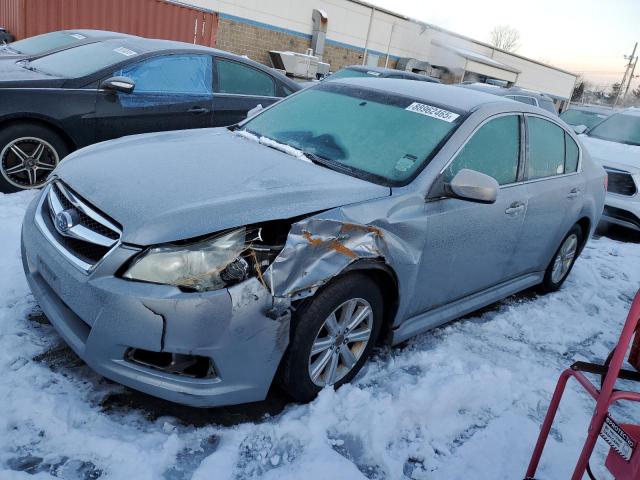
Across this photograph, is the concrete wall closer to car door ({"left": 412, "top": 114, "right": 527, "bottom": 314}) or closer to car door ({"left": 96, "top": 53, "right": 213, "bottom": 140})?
car door ({"left": 96, "top": 53, "right": 213, "bottom": 140})

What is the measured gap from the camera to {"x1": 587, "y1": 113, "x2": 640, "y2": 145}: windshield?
884 cm

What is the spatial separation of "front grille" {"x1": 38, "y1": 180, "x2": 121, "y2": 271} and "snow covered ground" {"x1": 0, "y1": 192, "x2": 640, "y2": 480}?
65cm

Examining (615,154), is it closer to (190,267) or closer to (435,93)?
(435,93)

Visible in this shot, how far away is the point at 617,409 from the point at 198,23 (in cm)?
1508

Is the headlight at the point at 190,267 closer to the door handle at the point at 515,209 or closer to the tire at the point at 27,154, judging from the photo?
the door handle at the point at 515,209

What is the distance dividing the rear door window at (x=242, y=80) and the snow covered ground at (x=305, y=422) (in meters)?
3.14

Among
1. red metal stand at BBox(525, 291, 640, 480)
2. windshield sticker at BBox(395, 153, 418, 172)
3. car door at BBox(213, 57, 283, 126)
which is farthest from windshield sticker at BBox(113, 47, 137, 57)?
red metal stand at BBox(525, 291, 640, 480)

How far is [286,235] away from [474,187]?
1117mm

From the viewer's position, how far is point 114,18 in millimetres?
14102

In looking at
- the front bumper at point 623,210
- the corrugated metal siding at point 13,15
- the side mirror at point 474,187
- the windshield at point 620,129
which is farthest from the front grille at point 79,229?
the corrugated metal siding at point 13,15

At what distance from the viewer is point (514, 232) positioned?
3.74m

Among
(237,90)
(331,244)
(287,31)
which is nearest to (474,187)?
(331,244)

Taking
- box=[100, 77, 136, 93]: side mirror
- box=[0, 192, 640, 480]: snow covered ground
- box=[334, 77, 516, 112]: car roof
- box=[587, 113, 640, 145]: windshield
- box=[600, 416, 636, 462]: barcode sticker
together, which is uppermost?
box=[334, 77, 516, 112]: car roof

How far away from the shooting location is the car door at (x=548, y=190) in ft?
12.9
